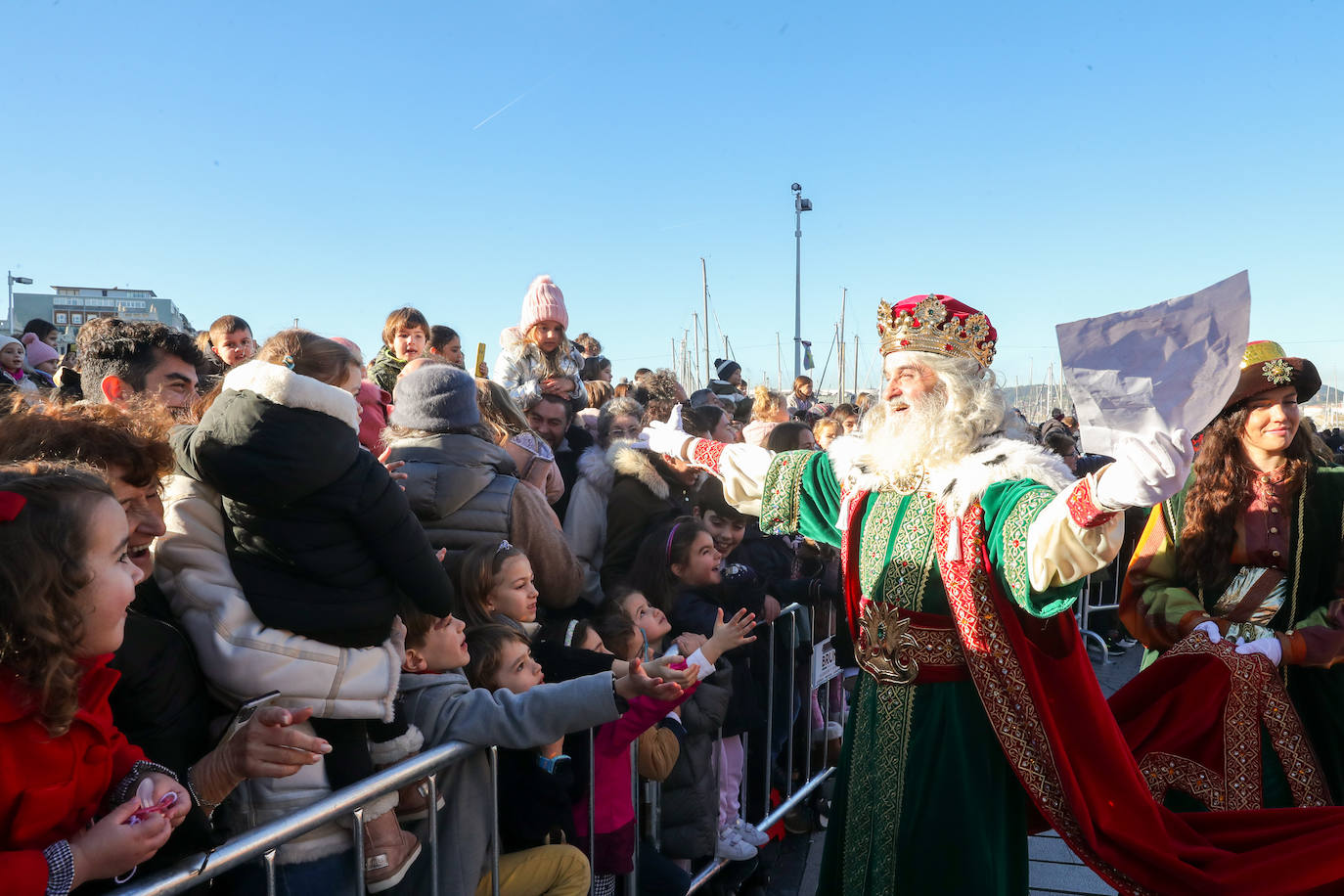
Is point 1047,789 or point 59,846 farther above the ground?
point 59,846

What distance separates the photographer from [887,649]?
2.91 meters

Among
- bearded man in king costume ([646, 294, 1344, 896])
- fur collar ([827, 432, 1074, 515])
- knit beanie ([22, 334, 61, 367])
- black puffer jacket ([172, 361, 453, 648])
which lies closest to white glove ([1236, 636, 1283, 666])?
bearded man in king costume ([646, 294, 1344, 896])

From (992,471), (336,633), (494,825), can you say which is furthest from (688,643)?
(336,633)

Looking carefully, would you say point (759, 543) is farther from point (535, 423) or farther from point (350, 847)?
point (350, 847)

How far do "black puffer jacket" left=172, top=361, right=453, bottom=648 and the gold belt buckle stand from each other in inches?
53.8

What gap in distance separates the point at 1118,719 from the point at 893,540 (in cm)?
117

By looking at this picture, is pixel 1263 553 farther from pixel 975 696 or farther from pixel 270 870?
pixel 270 870

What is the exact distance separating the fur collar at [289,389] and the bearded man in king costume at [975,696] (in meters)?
1.62

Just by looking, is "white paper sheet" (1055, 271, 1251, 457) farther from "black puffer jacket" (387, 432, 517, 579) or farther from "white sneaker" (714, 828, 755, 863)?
"white sneaker" (714, 828, 755, 863)

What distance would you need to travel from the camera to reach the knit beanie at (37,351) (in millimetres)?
7387

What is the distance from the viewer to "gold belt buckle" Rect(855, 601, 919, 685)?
2.87 meters

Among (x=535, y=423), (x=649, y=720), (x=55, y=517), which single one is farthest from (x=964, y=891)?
(x=535, y=423)

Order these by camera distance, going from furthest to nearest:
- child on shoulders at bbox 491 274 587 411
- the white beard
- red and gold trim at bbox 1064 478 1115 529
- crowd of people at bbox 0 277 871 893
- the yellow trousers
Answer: child on shoulders at bbox 491 274 587 411 < the white beard < the yellow trousers < red and gold trim at bbox 1064 478 1115 529 < crowd of people at bbox 0 277 871 893

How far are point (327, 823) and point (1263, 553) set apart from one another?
3249 mm
